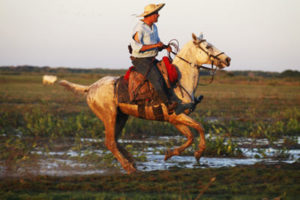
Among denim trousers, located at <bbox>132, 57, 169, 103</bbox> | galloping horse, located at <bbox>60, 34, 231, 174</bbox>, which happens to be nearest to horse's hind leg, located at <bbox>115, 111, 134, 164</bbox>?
galloping horse, located at <bbox>60, 34, 231, 174</bbox>

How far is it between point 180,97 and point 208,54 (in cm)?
98

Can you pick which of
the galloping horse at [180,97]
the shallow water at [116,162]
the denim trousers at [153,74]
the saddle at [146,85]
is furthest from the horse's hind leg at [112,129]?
the denim trousers at [153,74]

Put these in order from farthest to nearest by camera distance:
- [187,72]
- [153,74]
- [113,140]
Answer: [113,140] < [187,72] < [153,74]

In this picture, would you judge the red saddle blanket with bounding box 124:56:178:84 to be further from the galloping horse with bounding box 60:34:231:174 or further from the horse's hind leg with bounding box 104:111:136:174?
the horse's hind leg with bounding box 104:111:136:174

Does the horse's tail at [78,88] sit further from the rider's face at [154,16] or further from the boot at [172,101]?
the rider's face at [154,16]

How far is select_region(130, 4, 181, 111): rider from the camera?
23.4 feet

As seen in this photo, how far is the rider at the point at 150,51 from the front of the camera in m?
7.13

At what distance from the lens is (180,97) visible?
24.3 ft

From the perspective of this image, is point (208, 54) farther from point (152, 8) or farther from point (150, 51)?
point (152, 8)

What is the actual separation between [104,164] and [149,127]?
15.2 ft

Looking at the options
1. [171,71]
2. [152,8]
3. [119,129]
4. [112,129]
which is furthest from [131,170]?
[152,8]

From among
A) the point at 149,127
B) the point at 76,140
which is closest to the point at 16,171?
the point at 76,140

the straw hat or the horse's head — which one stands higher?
the straw hat

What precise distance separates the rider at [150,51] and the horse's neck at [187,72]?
27 centimetres
